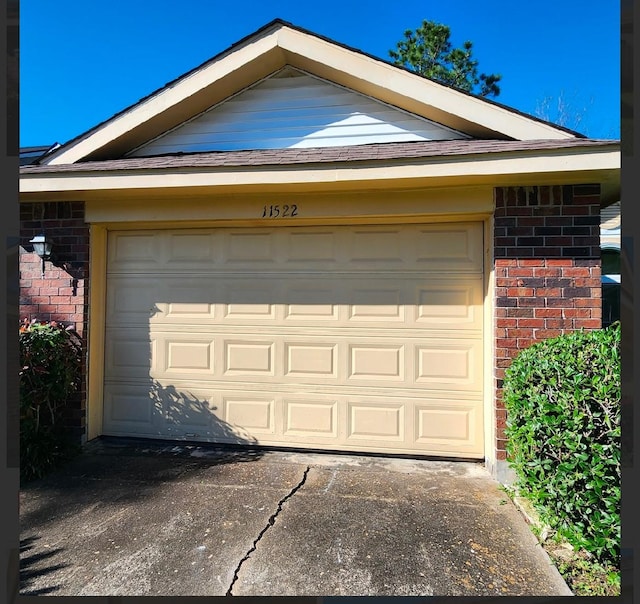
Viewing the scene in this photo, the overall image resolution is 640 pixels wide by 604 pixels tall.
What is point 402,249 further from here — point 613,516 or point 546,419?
point 613,516

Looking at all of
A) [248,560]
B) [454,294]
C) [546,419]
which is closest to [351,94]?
[454,294]

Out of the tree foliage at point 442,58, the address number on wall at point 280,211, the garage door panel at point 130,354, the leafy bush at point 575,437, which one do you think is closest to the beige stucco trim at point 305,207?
the address number on wall at point 280,211

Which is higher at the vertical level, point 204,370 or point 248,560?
point 204,370

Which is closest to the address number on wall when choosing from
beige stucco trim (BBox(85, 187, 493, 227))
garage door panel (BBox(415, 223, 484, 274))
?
beige stucco trim (BBox(85, 187, 493, 227))

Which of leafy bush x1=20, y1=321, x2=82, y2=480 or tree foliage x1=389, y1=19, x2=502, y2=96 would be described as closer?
leafy bush x1=20, y1=321, x2=82, y2=480

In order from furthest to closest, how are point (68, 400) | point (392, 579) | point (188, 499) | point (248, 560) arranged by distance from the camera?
point (68, 400) → point (188, 499) → point (248, 560) → point (392, 579)

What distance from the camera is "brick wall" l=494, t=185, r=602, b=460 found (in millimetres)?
3857

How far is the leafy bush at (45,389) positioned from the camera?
405cm

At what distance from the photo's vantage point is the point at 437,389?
4.39 m

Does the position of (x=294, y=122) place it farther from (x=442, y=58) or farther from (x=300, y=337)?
(x=442, y=58)

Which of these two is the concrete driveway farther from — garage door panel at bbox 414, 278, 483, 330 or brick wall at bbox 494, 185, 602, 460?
garage door panel at bbox 414, 278, 483, 330

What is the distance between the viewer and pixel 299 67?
15.8 ft

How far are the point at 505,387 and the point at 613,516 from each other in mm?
1427

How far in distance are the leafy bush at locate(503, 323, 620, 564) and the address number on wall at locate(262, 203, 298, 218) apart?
2.72 meters
